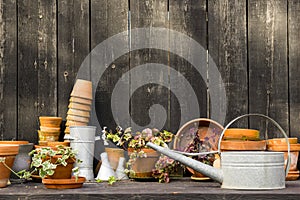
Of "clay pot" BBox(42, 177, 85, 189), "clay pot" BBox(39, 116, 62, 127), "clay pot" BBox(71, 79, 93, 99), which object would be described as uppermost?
"clay pot" BBox(71, 79, 93, 99)

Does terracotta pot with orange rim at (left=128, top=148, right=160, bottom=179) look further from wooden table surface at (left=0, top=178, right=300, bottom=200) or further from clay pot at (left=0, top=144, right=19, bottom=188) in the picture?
clay pot at (left=0, top=144, right=19, bottom=188)

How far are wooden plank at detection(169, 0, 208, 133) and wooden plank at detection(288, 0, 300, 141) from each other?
1.50 feet

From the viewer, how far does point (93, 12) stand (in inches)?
123

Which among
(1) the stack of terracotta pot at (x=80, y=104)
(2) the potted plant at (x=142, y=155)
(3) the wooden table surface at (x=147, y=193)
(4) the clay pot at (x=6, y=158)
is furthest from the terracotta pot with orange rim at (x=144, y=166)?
(4) the clay pot at (x=6, y=158)

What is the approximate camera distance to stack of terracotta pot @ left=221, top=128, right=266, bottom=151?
2.73 meters

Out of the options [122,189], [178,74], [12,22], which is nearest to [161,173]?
[122,189]

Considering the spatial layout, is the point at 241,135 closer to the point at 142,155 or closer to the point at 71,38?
the point at 142,155

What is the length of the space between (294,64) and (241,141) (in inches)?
24.9

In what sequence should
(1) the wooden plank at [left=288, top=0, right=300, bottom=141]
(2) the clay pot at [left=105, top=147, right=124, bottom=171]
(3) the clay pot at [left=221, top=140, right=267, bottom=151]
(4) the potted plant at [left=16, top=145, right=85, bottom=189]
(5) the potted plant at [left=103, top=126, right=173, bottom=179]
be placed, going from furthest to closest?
(1) the wooden plank at [left=288, top=0, right=300, bottom=141], (2) the clay pot at [left=105, top=147, right=124, bottom=171], (5) the potted plant at [left=103, top=126, right=173, bottom=179], (3) the clay pot at [left=221, top=140, right=267, bottom=151], (4) the potted plant at [left=16, top=145, right=85, bottom=189]

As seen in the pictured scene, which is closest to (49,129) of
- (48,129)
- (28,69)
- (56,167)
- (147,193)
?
(48,129)

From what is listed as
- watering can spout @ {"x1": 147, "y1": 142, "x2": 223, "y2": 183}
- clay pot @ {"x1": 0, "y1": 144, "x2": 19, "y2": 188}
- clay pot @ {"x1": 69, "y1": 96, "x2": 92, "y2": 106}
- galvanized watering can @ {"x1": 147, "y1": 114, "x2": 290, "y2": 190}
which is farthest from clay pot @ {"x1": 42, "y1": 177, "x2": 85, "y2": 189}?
galvanized watering can @ {"x1": 147, "y1": 114, "x2": 290, "y2": 190}

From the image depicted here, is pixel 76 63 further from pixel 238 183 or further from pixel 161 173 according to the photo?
pixel 238 183

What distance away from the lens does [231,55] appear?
10.2ft

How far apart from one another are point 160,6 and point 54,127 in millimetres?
865
